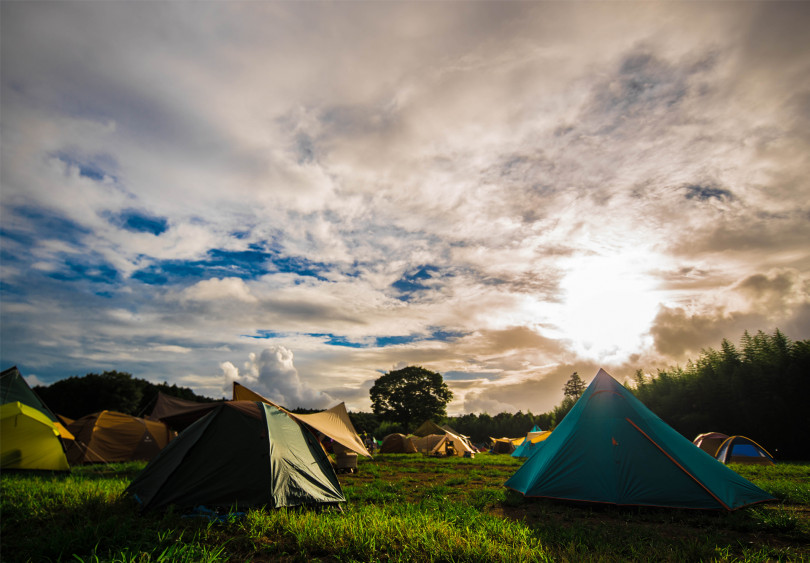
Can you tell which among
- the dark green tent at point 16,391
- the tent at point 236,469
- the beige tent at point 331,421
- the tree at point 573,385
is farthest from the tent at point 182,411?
the tree at point 573,385

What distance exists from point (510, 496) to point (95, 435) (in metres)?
17.1

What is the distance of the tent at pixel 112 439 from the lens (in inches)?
591

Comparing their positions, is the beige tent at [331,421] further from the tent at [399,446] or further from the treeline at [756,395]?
the treeline at [756,395]

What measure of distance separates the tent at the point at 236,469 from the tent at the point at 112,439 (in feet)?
37.6

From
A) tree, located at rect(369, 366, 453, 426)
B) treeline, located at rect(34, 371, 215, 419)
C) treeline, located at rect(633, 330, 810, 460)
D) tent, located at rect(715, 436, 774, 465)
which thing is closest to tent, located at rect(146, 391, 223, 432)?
tent, located at rect(715, 436, 774, 465)

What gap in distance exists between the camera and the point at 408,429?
4712cm

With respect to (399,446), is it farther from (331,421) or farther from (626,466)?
(626,466)

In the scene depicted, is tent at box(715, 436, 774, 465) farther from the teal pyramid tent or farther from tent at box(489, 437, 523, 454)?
tent at box(489, 437, 523, 454)

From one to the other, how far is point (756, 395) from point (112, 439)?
3504 cm

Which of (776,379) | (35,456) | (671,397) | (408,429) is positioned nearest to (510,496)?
(35,456)

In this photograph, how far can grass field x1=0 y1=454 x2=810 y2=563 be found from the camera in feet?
13.1

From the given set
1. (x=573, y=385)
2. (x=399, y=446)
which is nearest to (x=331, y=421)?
(x=399, y=446)

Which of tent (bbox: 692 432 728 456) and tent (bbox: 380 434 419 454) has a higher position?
tent (bbox: 692 432 728 456)

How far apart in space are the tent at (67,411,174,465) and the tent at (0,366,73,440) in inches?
156
